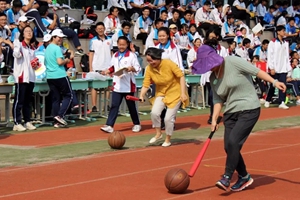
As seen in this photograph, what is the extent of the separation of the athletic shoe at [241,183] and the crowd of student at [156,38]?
4012mm

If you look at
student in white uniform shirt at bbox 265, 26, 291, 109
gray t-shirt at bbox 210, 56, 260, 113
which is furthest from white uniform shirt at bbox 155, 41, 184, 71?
student in white uniform shirt at bbox 265, 26, 291, 109

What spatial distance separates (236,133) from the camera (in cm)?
897

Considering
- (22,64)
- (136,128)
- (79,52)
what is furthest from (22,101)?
(79,52)

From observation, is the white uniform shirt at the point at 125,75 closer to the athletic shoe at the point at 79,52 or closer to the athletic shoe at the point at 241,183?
the athletic shoe at the point at 79,52

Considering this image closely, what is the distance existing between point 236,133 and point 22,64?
25.9 ft

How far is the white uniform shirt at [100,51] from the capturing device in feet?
65.9

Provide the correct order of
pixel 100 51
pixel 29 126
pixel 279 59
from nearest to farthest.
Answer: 1. pixel 29 126
2. pixel 100 51
3. pixel 279 59

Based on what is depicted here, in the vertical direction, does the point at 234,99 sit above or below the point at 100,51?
above

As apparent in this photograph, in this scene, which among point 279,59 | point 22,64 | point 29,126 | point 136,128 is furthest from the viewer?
point 279,59

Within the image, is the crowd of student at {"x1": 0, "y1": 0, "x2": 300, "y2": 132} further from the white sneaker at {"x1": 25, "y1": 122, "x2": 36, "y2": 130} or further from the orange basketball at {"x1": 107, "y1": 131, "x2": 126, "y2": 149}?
the orange basketball at {"x1": 107, "y1": 131, "x2": 126, "y2": 149}

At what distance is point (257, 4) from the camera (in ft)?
109

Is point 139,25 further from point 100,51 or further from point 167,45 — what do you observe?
point 167,45

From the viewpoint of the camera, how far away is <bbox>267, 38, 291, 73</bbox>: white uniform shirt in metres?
21.6

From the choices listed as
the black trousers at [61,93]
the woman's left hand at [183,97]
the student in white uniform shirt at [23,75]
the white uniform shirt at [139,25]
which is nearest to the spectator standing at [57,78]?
the black trousers at [61,93]
